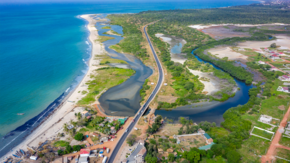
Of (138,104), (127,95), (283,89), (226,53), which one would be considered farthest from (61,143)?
(226,53)

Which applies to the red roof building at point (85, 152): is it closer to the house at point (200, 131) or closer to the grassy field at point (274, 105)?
the house at point (200, 131)

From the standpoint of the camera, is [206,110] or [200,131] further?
[206,110]

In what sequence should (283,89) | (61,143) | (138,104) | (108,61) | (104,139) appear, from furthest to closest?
(108,61) < (283,89) < (138,104) < (104,139) < (61,143)

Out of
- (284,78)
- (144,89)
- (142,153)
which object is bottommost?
(142,153)

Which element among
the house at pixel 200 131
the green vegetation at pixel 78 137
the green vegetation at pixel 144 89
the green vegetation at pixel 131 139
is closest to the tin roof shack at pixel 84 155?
the green vegetation at pixel 78 137

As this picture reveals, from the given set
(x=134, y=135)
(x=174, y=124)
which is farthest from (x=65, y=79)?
(x=174, y=124)

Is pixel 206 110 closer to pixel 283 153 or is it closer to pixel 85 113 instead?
pixel 283 153
